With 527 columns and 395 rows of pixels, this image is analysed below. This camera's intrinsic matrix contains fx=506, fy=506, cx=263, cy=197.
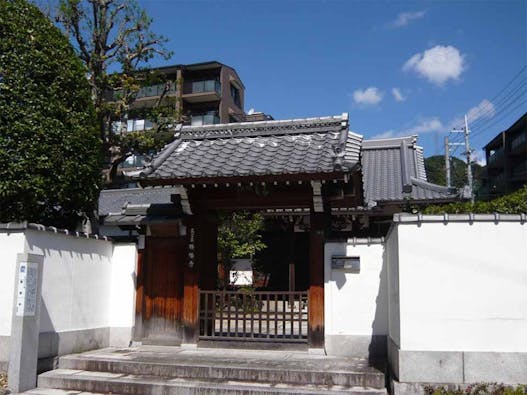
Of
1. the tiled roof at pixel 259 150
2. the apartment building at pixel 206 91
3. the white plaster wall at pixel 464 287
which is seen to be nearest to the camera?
the white plaster wall at pixel 464 287

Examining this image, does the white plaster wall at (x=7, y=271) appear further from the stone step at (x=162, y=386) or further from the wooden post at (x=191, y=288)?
the wooden post at (x=191, y=288)

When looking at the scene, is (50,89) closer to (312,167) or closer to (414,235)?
(312,167)

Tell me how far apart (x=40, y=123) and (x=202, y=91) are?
98.9ft

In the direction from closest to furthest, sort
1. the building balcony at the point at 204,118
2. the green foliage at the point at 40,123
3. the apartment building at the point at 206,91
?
1. the green foliage at the point at 40,123
2. the building balcony at the point at 204,118
3. the apartment building at the point at 206,91

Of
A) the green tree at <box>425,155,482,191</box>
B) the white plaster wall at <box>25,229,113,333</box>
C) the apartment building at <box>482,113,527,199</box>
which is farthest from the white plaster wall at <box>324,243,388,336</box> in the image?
the apartment building at <box>482,113,527,199</box>

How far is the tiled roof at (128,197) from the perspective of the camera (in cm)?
2184

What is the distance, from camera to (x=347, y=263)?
9.27m

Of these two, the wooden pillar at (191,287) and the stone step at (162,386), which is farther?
the wooden pillar at (191,287)

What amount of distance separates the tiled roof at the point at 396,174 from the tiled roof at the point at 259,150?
4405mm

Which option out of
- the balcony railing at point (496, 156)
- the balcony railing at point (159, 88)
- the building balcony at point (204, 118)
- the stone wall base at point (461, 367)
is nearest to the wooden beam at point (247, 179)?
the stone wall base at point (461, 367)

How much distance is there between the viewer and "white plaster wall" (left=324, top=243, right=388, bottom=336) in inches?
357

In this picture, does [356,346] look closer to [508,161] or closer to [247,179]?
[247,179]

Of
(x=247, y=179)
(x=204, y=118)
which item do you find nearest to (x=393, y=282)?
(x=247, y=179)

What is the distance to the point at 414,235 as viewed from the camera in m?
7.18
